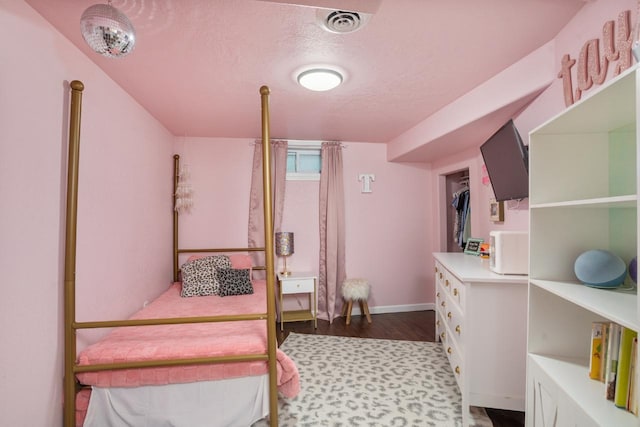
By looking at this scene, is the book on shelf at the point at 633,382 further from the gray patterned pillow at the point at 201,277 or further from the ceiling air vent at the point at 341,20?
the gray patterned pillow at the point at 201,277

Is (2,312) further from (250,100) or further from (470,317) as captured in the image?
(470,317)

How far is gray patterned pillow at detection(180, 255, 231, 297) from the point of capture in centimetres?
273

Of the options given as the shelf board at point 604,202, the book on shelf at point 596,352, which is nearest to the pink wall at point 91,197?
the shelf board at point 604,202

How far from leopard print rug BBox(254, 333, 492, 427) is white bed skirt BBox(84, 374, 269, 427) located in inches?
11.4

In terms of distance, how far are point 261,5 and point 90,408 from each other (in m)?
2.23

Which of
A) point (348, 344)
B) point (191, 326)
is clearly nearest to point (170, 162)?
point (191, 326)

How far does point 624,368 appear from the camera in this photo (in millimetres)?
922

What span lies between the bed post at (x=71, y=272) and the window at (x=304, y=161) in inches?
92.5

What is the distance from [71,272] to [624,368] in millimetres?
2383

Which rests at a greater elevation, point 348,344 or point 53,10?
point 53,10

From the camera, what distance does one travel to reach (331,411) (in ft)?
6.19

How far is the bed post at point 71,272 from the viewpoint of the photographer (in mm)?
1487

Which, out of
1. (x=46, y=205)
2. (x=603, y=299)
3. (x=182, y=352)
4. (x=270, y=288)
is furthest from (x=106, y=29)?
(x=603, y=299)

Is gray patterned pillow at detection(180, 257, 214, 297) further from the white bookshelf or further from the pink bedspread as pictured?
the white bookshelf
